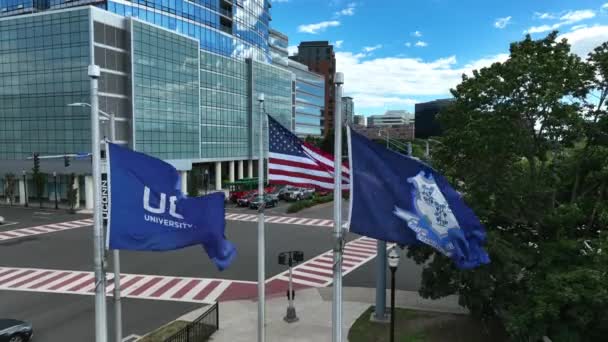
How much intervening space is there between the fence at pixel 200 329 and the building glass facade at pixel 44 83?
38.1 m

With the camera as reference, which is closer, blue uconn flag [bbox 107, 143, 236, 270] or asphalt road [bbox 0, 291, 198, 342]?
blue uconn flag [bbox 107, 143, 236, 270]

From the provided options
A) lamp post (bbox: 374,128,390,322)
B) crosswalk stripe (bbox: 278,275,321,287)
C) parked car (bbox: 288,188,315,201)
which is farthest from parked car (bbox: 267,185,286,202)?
lamp post (bbox: 374,128,390,322)

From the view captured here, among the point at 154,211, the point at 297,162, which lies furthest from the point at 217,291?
the point at 154,211

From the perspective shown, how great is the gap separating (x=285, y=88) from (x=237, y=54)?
15.9 m

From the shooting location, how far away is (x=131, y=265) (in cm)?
2528

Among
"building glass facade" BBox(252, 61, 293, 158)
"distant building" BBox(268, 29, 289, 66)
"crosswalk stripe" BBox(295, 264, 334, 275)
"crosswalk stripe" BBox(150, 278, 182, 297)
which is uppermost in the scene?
"distant building" BBox(268, 29, 289, 66)

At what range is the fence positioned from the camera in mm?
13991

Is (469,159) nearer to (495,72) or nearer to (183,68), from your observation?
(495,72)

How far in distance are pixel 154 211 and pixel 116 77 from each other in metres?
46.5

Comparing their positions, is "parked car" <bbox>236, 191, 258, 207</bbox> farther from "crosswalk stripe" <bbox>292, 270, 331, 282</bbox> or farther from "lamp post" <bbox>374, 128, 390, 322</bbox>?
"lamp post" <bbox>374, 128, 390, 322</bbox>

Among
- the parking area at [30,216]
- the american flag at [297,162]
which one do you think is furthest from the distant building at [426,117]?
Answer: the american flag at [297,162]

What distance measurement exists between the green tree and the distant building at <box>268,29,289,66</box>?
3936 inches

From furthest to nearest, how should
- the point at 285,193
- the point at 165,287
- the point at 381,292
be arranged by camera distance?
1. the point at 285,193
2. the point at 165,287
3. the point at 381,292

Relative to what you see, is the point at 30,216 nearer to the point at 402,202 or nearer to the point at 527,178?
the point at 527,178
